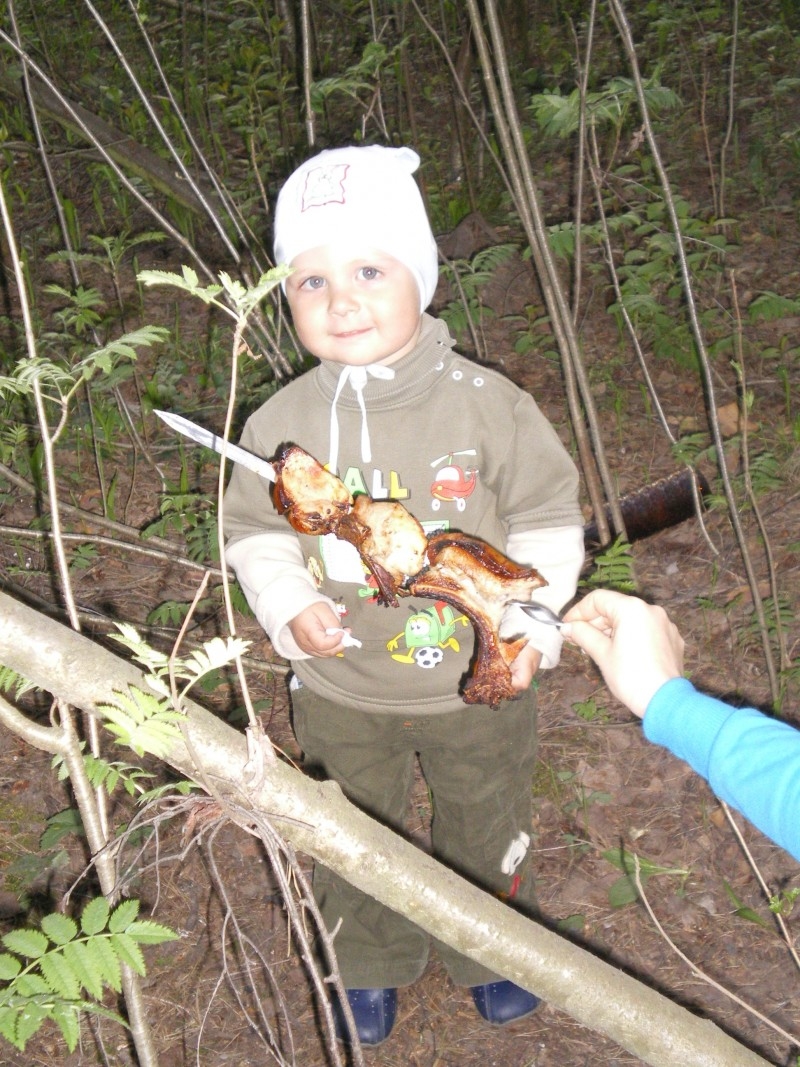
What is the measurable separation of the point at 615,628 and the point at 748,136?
5.96m

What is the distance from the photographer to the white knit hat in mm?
2199

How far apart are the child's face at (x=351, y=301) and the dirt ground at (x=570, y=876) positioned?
1.35 m

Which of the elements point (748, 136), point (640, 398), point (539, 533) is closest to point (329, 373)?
point (539, 533)

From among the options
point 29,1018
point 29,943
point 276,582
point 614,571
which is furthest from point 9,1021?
point 614,571

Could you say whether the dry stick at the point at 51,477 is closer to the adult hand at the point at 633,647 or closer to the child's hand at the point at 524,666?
the adult hand at the point at 633,647

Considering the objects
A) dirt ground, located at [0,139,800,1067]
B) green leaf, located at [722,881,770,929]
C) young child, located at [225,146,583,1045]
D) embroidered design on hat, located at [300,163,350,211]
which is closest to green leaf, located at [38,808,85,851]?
dirt ground, located at [0,139,800,1067]

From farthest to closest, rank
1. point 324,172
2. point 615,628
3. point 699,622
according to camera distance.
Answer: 1. point 699,622
2. point 324,172
3. point 615,628

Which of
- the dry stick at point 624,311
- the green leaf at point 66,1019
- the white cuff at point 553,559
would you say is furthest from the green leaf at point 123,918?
the dry stick at point 624,311

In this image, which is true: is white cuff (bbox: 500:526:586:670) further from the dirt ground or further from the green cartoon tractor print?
the dirt ground

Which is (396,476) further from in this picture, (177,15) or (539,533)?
(177,15)

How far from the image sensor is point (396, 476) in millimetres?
2412

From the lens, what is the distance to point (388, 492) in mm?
2412

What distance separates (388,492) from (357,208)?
69cm

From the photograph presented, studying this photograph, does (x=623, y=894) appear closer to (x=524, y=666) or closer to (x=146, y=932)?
(x=524, y=666)
